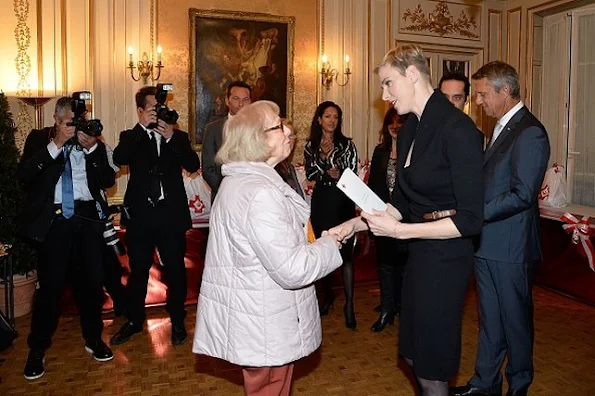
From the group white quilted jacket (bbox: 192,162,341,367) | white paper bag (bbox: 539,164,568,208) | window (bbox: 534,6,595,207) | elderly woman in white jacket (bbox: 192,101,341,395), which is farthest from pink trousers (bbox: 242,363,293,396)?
window (bbox: 534,6,595,207)

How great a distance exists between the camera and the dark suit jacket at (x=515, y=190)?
9.38 ft

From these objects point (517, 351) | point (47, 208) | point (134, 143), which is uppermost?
point (134, 143)

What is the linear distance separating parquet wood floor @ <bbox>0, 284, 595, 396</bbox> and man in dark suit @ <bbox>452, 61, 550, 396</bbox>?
500mm

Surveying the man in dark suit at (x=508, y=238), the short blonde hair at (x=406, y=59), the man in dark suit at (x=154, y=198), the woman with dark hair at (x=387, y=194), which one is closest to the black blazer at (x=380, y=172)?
the woman with dark hair at (x=387, y=194)

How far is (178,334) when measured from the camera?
4.14m

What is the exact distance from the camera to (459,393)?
3.22 metres

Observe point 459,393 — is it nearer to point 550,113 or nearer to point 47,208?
point 47,208

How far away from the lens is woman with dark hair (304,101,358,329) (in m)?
4.49

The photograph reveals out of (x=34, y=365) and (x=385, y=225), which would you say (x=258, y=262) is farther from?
(x=34, y=365)

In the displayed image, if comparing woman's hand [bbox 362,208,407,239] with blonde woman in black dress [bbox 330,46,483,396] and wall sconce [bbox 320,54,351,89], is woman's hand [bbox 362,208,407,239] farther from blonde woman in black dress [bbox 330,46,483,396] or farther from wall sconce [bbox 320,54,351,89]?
wall sconce [bbox 320,54,351,89]

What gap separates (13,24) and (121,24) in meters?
1.06

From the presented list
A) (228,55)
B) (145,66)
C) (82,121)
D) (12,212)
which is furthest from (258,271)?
(228,55)

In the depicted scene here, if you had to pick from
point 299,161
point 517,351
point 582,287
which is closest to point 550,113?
point 582,287

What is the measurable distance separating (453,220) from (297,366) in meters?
2.08
